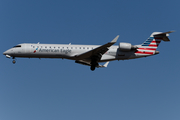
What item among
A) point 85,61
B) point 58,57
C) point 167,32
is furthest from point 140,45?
point 58,57

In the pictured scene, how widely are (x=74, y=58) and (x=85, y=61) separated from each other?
92.7 inches


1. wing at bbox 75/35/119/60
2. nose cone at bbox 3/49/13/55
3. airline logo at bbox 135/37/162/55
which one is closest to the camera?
wing at bbox 75/35/119/60

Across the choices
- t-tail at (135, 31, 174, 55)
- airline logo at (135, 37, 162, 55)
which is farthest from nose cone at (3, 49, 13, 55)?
Answer: airline logo at (135, 37, 162, 55)

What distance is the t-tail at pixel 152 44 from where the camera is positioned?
32.8 meters

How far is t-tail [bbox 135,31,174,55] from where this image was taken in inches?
1291

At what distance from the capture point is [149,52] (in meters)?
32.8

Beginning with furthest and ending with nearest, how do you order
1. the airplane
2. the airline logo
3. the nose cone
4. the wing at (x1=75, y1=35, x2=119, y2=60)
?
the airline logo → the nose cone → the airplane → the wing at (x1=75, y1=35, x2=119, y2=60)

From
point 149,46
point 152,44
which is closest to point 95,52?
point 149,46

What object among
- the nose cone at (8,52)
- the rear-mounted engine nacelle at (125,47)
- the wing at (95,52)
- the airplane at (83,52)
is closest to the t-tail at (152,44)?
the airplane at (83,52)

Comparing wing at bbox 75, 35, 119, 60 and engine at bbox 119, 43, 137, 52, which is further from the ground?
engine at bbox 119, 43, 137, 52

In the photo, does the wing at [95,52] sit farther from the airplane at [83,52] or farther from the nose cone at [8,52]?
Answer: the nose cone at [8,52]

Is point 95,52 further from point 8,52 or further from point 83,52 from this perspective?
point 8,52

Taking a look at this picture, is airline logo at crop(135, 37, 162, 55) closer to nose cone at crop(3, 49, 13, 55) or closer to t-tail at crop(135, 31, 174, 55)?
t-tail at crop(135, 31, 174, 55)

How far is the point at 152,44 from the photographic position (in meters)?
33.2
